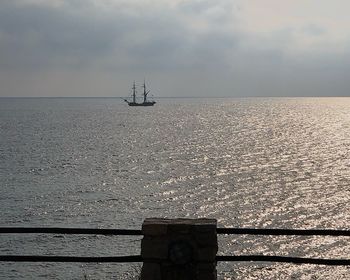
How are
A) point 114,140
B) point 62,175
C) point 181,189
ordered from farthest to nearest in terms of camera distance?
point 114,140 < point 62,175 < point 181,189

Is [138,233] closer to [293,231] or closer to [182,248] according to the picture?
[182,248]

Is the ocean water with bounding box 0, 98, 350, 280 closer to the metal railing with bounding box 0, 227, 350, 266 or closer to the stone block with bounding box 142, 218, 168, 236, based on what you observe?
the metal railing with bounding box 0, 227, 350, 266

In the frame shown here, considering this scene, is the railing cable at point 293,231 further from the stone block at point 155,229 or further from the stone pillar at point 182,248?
the stone block at point 155,229

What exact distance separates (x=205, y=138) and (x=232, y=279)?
295 ft

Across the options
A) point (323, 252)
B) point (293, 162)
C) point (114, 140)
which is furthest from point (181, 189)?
point (114, 140)

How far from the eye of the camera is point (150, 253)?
5711 millimetres

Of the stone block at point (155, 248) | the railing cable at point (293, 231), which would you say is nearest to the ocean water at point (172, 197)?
the stone block at point (155, 248)

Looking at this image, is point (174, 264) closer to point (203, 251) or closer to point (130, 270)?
point (203, 251)

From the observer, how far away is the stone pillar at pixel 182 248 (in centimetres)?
564

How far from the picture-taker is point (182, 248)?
18.4 feet

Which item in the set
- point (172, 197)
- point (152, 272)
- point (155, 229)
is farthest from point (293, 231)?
point (172, 197)

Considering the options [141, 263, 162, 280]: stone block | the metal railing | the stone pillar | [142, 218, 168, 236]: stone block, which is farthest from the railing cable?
[141, 263, 162, 280]: stone block

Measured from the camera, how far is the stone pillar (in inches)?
222

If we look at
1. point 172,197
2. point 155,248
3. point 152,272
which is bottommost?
point 172,197
